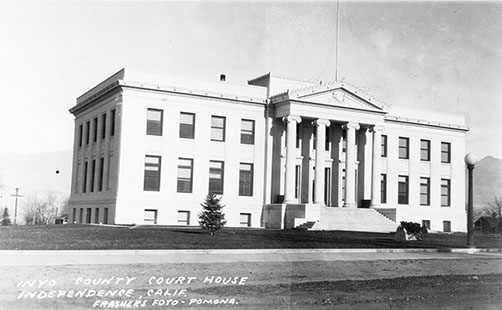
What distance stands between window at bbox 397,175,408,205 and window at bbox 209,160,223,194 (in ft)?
53.7

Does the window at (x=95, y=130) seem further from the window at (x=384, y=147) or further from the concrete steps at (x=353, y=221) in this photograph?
the window at (x=384, y=147)

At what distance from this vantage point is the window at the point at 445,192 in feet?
170

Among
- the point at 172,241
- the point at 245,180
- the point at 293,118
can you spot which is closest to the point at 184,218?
the point at 245,180

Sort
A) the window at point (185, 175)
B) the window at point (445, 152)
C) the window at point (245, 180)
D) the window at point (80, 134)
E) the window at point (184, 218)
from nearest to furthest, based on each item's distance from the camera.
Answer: the window at point (184, 218)
the window at point (185, 175)
the window at point (245, 180)
the window at point (80, 134)
the window at point (445, 152)

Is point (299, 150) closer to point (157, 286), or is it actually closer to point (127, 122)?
point (127, 122)

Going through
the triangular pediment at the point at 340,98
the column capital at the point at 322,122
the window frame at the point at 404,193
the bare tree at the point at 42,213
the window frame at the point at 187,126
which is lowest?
the bare tree at the point at 42,213

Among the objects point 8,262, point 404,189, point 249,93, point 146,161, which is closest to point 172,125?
point 146,161

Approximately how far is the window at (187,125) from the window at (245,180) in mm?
4466

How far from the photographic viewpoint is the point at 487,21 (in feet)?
56.1

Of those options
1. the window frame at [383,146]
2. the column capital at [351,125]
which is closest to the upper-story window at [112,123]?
the column capital at [351,125]

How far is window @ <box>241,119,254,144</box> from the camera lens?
140ft

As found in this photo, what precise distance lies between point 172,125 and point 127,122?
10.1 ft

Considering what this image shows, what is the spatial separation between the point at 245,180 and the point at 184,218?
5333 millimetres

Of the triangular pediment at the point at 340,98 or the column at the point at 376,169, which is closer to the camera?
the triangular pediment at the point at 340,98
